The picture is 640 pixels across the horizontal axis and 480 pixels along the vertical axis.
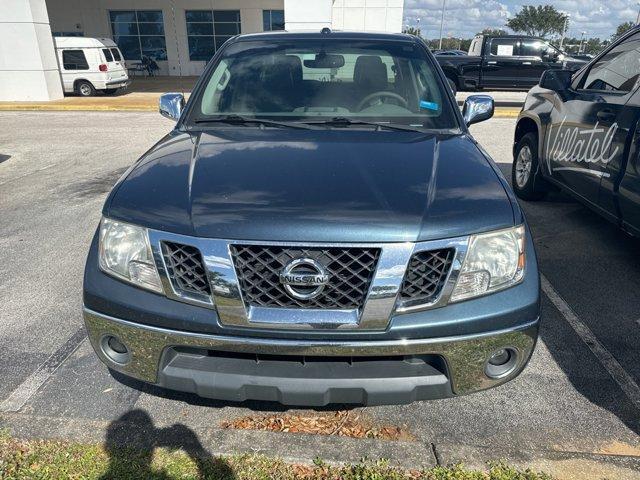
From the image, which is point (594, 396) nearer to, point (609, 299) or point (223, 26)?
point (609, 299)

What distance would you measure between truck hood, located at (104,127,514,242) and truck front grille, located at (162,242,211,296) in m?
0.08

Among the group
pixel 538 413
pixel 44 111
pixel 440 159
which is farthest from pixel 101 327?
pixel 44 111

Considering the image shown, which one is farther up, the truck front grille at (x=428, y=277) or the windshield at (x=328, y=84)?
the windshield at (x=328, y=84)

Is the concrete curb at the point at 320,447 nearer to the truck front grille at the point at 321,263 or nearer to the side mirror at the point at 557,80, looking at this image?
the truck front grille at the point at 321,263

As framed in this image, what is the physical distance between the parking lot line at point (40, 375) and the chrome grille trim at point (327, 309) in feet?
4.42

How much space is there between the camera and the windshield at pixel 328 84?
3113mm

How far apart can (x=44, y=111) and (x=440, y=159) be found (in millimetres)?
14345

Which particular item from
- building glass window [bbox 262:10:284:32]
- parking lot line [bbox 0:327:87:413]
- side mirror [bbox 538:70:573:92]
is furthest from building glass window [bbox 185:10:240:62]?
parking lot line [bbox 0:327:87:413]

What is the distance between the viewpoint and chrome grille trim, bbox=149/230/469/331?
6.06ft

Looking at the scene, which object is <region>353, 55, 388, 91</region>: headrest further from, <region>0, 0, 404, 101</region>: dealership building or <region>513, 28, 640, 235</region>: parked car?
<region>0, 0, 404, 101</region>: dealership building

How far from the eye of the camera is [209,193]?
2102 millimetres

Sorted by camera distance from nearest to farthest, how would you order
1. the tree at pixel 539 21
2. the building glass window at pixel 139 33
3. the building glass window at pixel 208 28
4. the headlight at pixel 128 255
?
the headlight at pixel 128 255, the building glass window at pixel 208 28, the building glass window at pixel 139 33, the tree at pixel 539 21

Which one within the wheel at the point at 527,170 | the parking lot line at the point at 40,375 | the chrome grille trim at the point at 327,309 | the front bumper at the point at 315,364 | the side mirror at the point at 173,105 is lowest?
the parking lot line at the point at 40,375

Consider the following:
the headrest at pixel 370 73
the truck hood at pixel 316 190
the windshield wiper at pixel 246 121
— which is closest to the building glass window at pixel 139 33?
the headrest at pixel 370 73
